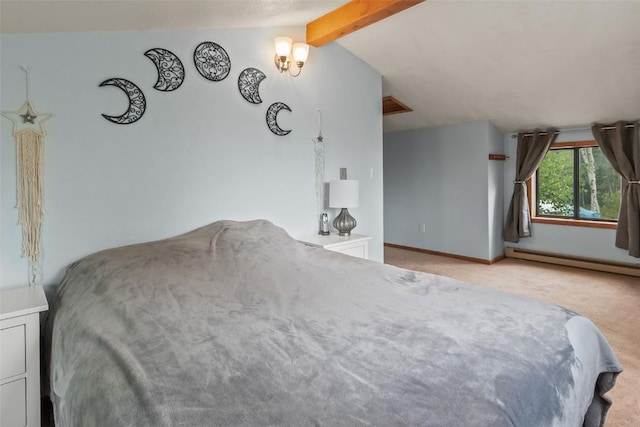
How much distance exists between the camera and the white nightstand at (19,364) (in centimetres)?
157

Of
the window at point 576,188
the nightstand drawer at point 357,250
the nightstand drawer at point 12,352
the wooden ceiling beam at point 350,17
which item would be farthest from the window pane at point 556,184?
the nightstand drawer at point 12,352

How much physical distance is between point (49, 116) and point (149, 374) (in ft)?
5.87

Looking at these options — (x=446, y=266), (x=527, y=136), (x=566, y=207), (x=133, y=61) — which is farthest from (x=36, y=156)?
(x=566, y=207)

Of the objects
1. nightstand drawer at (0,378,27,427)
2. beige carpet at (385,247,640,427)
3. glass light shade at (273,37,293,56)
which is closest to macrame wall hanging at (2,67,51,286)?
nightstand drawer at (0,378,27,427)

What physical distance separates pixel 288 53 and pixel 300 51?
5.0 inches

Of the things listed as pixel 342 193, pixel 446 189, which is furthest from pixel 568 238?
pixel 342 193

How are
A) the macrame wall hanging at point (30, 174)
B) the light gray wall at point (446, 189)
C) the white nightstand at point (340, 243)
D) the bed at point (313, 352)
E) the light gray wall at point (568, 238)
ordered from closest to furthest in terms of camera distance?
the bed at point (313, 352) < the macrame wall hanging at point (30, 174) < the white nightstand at point (340, 243) < the light gray wall at point (568, 238) < the light gray wall at point (446, 189)

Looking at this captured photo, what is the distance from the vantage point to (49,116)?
80.6 inches

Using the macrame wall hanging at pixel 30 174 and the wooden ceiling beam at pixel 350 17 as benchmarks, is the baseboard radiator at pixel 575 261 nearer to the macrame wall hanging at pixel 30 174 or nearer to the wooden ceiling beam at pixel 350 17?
the wooden ceiling beam at pixel 350 17

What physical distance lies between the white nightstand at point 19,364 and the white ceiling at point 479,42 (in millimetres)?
1339

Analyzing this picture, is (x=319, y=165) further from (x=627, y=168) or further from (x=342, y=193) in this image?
(x=627, y=168)

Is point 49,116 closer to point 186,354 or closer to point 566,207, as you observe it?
point 186,354

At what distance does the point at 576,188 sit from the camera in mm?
4719

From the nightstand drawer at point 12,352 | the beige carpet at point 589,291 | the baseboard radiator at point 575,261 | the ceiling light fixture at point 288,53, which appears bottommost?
the beige carpet at point 589,291
